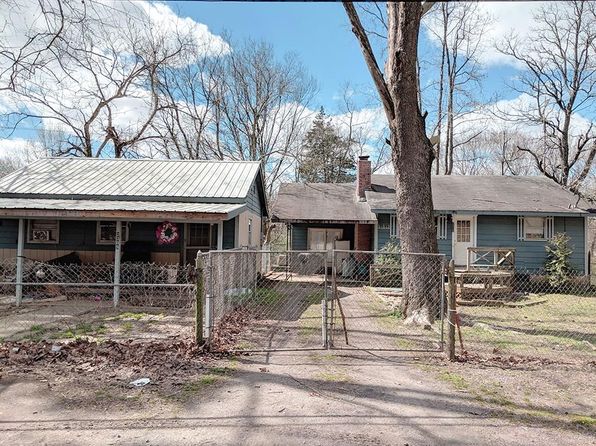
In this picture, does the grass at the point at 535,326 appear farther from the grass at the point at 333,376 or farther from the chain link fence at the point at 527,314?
the grass at the point at 333,376

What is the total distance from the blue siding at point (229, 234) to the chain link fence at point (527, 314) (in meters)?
6.56

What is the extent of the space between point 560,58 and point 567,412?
25.4 meters

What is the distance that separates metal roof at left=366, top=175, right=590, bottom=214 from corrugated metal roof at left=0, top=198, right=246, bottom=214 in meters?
7.38

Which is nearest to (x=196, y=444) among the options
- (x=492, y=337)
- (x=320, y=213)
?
(x=492, y=337)

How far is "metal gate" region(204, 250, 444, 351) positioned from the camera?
6457 millimetres

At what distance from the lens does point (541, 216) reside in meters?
15.7

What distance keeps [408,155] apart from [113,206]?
7480 mm

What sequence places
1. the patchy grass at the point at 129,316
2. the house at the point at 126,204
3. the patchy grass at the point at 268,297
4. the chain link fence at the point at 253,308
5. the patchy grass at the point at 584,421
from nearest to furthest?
the patchy grass at the point at 584,421
the chain link fence at the point at 253,308
the patchy grass at the point at 129,316
the patchy grass at the point at 268,297
the house at the point at 126,204

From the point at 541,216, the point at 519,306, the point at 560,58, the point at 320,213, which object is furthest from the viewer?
the point at 560,58

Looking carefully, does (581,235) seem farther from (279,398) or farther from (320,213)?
(279,398)

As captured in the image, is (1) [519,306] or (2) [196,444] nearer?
(2) [196,444]

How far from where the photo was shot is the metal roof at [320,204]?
16.9 meters

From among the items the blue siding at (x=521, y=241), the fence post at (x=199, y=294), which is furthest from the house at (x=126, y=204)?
the blue siding at (x=521, y=241)

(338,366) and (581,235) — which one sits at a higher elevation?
(581,235)
